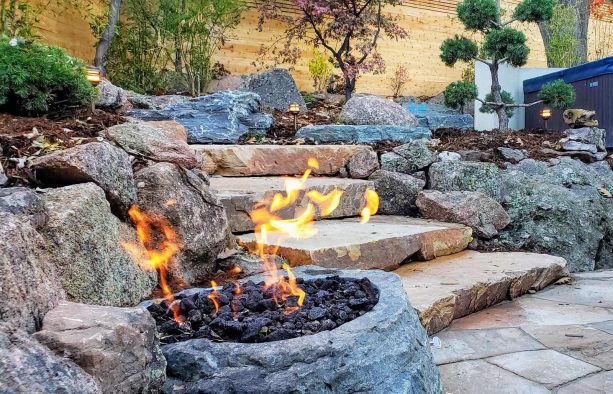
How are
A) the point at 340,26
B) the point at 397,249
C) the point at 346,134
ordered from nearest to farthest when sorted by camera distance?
the point at 397,249 → the point at 346,134 → the point at 340,26

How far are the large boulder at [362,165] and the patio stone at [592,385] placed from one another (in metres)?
3.14

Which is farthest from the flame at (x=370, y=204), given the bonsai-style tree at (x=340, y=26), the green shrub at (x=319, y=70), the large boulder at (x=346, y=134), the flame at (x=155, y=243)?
the green shrub at (x=319, y=70)

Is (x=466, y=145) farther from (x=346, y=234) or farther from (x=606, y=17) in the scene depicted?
(x=606, y=17)

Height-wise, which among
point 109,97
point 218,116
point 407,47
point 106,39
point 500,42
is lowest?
point 218,116

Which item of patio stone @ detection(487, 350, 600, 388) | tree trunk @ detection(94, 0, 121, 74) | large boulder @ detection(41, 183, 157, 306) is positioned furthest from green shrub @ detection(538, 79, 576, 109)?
large boulder @ detection(41, 183, 157, 306)

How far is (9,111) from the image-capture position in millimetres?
3342

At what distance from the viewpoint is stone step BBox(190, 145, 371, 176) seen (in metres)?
4.63

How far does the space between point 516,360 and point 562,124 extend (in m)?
6.92

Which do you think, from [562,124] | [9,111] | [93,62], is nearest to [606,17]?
[562,124]

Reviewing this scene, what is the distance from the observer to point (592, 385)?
2.17m

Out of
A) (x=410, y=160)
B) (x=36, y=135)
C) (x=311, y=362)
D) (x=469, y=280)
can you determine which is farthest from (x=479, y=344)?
(x=410, y=160)

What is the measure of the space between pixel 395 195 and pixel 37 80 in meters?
3.07

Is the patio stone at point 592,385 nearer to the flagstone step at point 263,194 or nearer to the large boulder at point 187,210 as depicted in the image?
the large boulder at point 187,210

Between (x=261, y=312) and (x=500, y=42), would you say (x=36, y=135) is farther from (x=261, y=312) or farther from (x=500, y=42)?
(x=500, y=42)
